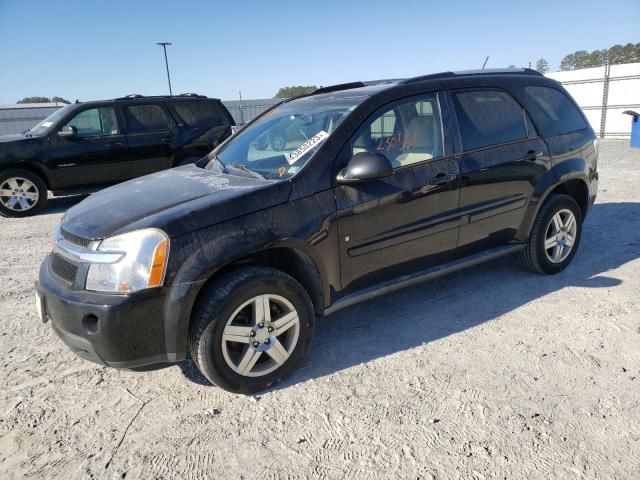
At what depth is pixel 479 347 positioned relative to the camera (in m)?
3.21

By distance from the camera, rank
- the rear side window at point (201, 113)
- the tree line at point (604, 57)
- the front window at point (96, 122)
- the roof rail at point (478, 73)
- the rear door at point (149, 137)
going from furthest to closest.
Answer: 1. the tree line at point (604, 57)
2. the rear side window at point (201, 113)
3. the rear door at point (149, 137)
4. the front window at point (96, 122)
5. the roof rail at point (478, 73)

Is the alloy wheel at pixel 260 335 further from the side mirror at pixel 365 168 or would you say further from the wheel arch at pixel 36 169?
the wheel arch at pixel 36 169

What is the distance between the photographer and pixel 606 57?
198 ft

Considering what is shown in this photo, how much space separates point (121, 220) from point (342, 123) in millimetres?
1502

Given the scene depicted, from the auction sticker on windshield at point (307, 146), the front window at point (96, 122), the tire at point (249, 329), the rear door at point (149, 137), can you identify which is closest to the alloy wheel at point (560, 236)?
the auction sticker on windshield at point (307, 146)

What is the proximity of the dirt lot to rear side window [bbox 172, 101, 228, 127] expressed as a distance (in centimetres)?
588

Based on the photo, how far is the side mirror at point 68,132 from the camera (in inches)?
308

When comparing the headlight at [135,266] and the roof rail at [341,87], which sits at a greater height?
the roof rail at [341,87]

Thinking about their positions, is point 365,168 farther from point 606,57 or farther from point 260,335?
point 606,57

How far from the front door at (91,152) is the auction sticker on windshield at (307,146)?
6.20m

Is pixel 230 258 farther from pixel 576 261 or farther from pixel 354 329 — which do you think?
pixel 576 261

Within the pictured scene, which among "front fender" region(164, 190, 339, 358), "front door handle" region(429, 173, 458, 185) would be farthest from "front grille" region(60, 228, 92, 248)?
"front door handle" region(429, 173, 458, 185)

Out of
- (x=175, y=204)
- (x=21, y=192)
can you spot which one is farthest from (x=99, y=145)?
(x=175, y=204)

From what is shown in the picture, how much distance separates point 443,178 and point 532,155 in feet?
3.53
